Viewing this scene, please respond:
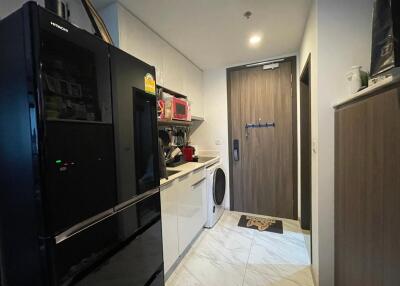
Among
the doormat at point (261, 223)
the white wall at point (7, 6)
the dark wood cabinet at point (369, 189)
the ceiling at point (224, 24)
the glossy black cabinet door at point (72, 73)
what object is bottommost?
the doormat at point (261, 223)

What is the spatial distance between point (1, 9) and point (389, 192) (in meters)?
2.13

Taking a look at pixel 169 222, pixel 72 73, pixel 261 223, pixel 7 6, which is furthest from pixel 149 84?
pixel 261 223

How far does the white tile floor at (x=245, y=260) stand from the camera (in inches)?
70.3

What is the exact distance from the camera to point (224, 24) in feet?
6.36

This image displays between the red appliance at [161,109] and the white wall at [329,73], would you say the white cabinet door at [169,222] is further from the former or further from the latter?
the white wall at [329,73]

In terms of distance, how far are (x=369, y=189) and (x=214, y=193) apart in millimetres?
Answer: 1967

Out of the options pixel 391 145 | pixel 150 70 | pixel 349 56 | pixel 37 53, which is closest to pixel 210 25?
pixel 150 70

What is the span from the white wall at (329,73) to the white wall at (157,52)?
1465 millimetres

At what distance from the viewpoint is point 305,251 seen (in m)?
2.16

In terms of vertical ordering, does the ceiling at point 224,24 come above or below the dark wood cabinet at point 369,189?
above

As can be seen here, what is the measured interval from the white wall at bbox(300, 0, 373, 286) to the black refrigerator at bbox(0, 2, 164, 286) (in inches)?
54.1

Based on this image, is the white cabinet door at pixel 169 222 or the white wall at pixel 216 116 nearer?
the white cabinet door at pixel 169 222

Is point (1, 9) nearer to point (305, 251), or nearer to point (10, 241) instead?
point (10, 241)

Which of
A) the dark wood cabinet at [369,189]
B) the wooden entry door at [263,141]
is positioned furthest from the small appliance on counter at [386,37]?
the wooden entry door at [263,141]
